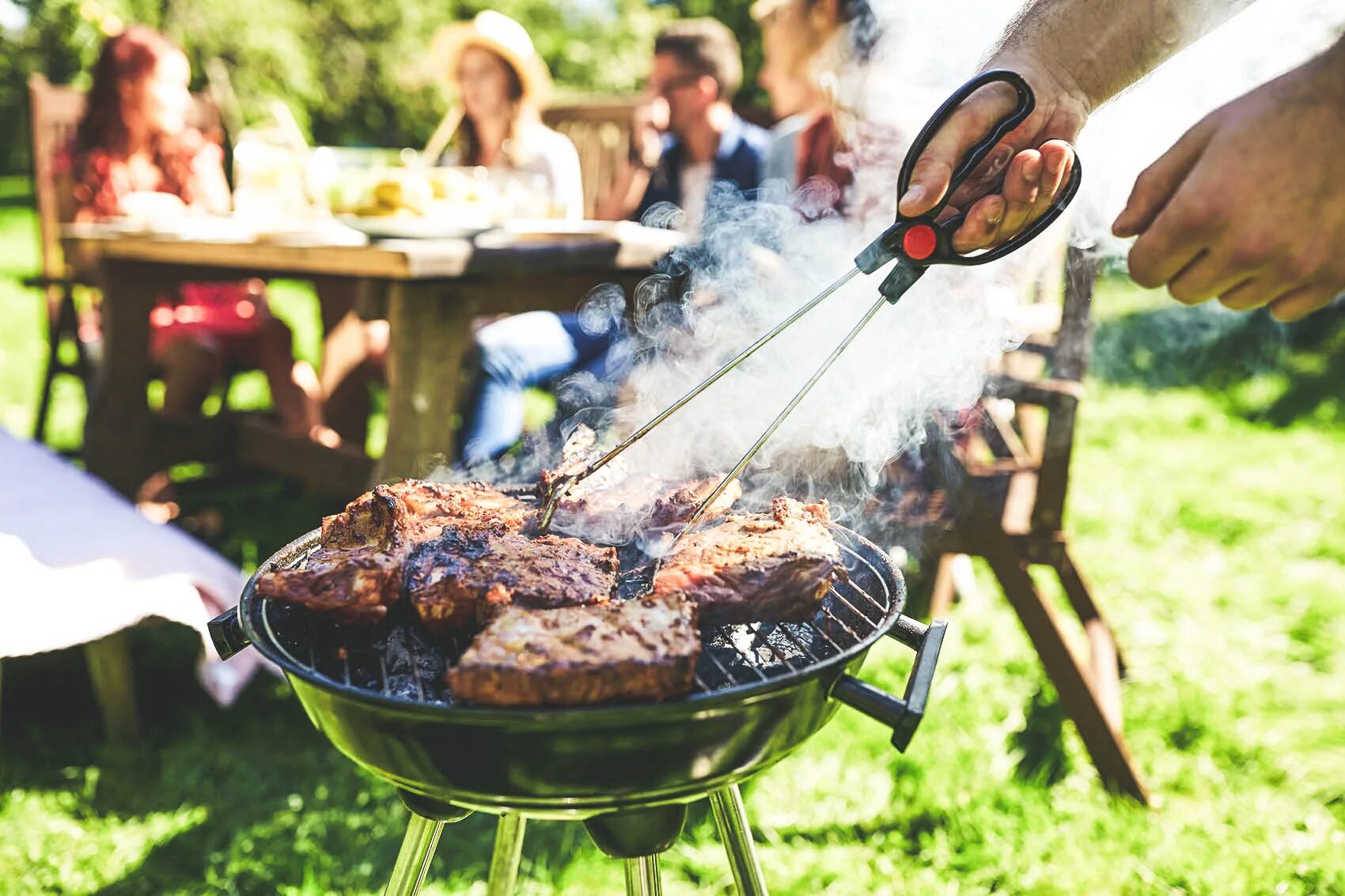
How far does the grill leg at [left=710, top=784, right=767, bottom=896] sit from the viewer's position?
1.77 meters

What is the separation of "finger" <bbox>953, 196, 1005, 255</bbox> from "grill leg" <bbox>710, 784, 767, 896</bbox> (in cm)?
109

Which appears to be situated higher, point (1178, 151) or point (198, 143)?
point (1178, 151)

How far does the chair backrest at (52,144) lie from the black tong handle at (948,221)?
16.9 feet

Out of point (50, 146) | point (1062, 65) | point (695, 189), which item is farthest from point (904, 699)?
point (50, 146)

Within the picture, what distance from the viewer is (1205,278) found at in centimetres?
155

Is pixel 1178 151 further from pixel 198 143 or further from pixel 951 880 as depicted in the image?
pixel 198 143

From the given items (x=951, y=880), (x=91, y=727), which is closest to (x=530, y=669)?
(x=951, y=880)

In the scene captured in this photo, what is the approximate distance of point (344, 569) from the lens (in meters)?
1.56

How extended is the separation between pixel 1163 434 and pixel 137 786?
251 inches

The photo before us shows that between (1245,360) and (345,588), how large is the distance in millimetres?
8311

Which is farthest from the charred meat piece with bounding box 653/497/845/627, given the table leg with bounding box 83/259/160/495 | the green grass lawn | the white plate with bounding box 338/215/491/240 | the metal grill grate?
the table leg with bounding box 83/259/160/495

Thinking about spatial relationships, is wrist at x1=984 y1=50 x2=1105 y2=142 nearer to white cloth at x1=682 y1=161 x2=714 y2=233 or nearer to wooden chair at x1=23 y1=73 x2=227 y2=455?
white cloth at x1=682 y1=161 x2=714 y2=233

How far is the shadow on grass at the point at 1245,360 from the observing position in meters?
6.93

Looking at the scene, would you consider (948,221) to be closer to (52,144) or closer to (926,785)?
(926,785)
